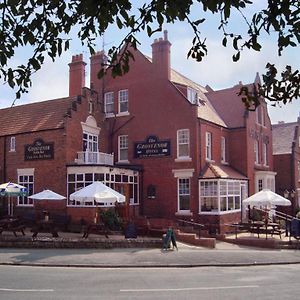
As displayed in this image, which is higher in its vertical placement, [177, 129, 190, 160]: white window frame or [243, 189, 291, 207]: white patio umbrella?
[177, 129, 190, 160]: white window frame

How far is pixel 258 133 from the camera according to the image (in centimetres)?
3481

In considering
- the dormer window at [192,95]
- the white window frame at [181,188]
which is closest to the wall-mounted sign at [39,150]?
the white window frame at [181,188]

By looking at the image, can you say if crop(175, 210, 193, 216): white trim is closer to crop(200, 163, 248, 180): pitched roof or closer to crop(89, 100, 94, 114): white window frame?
crop(200, 163, 248, 180): pitched roof

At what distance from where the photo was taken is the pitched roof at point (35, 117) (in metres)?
27.6

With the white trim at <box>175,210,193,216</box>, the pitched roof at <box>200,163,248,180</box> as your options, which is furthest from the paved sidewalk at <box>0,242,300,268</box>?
the pitched roof at <box>200,163,248,180</box>

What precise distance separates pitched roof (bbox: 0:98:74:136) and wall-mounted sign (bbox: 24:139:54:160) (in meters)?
0.99

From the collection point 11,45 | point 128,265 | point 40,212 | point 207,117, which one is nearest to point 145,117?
point 207,117

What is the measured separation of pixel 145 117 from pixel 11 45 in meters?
25.9

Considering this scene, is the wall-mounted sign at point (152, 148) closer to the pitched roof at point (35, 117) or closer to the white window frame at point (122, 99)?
the white window frame at point (122, 99)

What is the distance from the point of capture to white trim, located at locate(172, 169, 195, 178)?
90.9ft

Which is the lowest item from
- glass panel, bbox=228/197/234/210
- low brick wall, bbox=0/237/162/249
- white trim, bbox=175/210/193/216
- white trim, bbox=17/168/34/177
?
low brick wall, bbox=0/237/162/249

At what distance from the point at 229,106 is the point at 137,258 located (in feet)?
64.7

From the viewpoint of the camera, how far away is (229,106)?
34312 millimetres

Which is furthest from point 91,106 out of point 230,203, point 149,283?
point 149,283
